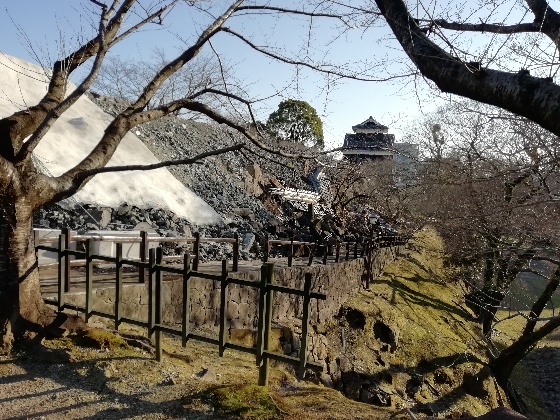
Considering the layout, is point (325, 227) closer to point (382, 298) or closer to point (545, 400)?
point (382, 298)

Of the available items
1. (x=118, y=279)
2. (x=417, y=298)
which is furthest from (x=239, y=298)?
(x=417, y=298)

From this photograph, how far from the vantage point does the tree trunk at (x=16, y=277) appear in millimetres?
5699

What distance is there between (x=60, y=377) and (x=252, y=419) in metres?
2.24

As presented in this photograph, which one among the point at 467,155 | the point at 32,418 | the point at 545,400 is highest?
the point at 467,155

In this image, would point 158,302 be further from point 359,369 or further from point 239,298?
point 359,369

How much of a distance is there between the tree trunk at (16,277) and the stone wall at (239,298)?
40.2 inches

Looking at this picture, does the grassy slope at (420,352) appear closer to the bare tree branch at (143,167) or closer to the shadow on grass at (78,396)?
the shadow on grass at (78,396)

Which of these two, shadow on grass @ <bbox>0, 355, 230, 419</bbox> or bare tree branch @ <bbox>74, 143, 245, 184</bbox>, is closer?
shadow on grass @ <bbox>0, 355, 230, 419</bbox>

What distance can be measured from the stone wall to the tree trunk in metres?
1.02

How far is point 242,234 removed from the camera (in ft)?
54.3

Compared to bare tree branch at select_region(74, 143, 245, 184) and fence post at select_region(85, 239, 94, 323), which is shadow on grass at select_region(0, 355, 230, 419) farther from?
bare tree branch at select_region(74, 143, 245, 184)

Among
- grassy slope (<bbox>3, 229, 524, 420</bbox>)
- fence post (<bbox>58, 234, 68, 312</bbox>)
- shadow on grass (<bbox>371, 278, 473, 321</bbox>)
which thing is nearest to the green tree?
grassy slope (<bbox>3, 229, 524, 420</bbox>)

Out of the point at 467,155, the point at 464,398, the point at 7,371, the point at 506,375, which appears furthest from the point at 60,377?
the point at 506,375

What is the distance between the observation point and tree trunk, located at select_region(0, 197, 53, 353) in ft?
18.7
